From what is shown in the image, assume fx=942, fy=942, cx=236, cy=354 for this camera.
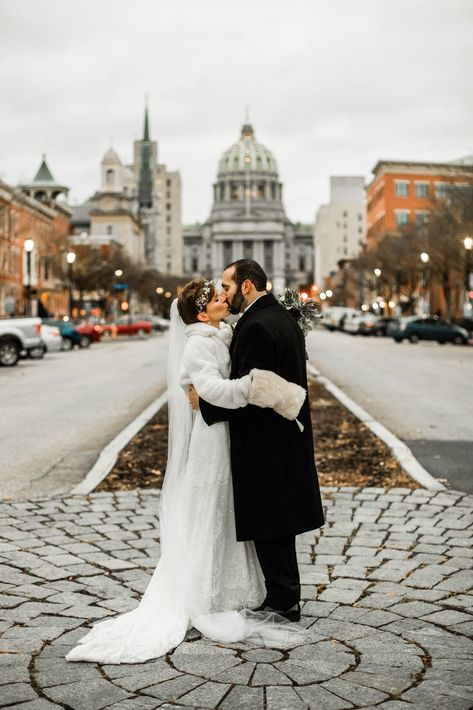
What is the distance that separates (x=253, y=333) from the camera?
4.84 metres

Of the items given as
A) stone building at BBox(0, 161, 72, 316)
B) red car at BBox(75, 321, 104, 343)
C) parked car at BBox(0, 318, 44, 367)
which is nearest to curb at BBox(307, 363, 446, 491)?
parked car at BBox(0, 318, 44, 367)

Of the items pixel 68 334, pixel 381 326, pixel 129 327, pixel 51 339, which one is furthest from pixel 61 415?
pixel 129 327

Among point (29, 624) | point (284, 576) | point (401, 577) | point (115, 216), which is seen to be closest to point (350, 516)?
point (401, 577)

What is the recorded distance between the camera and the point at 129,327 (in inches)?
2648

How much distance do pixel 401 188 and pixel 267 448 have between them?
344 feet

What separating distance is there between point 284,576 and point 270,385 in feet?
3.39

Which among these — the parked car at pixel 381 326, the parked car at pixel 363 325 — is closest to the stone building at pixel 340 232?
the parked car at pixel 363 325

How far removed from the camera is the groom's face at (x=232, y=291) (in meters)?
5.04

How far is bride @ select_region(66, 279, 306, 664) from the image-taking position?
4723 mm

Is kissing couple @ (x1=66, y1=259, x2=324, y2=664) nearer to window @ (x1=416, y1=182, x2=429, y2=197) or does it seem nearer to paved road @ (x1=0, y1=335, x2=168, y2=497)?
paved road @ (x1=0, y1=335, x2=168, y2=497)

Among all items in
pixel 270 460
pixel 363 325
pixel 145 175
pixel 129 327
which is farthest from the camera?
pixel 145 175

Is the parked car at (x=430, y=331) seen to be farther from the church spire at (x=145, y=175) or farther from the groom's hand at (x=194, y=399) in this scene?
the church spire at (x=145, y=175)

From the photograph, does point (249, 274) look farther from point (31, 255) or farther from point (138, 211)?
point (138, 211)

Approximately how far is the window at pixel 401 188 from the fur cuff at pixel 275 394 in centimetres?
10458
